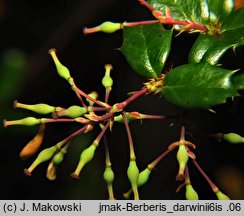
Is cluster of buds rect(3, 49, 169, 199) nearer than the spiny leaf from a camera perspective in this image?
Yes

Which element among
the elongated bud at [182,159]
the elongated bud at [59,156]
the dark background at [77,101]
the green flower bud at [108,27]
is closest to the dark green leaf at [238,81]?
the elongated bud at [182,159]

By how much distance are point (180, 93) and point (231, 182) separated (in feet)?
5.33

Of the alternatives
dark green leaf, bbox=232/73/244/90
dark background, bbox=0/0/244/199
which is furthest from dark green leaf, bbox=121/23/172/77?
dark background, bbox=0/0/244/199

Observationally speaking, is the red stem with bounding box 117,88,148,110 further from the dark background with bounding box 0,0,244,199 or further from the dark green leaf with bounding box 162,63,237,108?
the dark background with bounding box 0,0,244,199

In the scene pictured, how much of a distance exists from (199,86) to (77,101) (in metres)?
1.47

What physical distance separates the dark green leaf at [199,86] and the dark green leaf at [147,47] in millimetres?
85

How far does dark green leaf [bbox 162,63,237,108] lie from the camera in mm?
878

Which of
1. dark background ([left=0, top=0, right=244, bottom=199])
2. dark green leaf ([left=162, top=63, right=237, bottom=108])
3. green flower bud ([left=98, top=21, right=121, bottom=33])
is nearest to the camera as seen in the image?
dark green leaf ([left=162, top=63, right=237, bottom=108])

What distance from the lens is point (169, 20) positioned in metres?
1.00

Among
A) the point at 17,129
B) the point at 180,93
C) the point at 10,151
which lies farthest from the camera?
the point at 10,151

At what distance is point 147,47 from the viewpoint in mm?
1061

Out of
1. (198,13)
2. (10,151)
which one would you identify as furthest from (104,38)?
(198,13)

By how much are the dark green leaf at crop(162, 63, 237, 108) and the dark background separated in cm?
126

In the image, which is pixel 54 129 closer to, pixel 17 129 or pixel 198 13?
pixel 17 129
